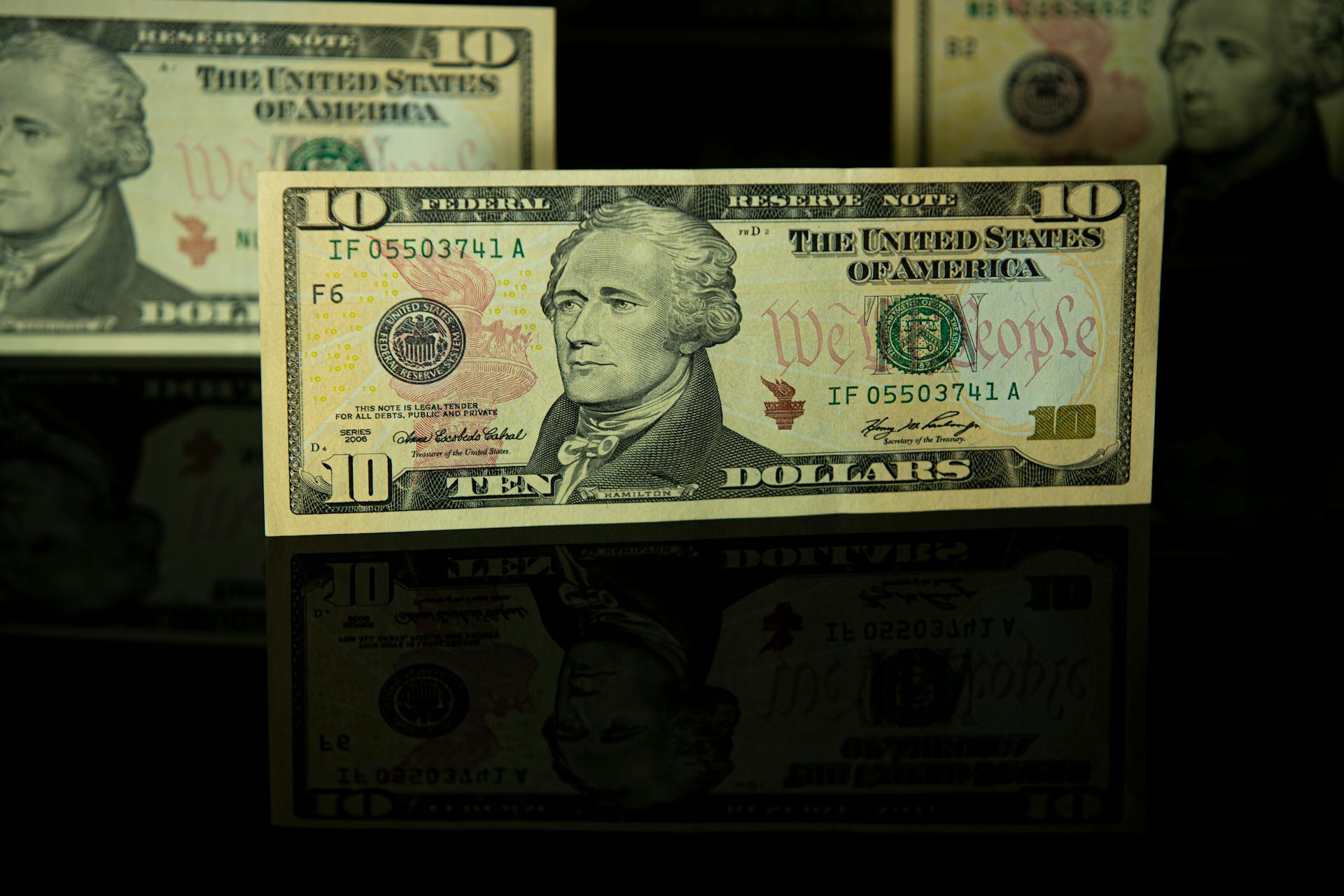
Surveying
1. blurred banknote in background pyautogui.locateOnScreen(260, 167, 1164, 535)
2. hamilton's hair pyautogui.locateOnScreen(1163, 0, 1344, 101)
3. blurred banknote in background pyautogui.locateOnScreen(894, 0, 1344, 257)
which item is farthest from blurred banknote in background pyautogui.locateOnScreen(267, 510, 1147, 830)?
hamilton's hair pyautogui.locateOnScreen(1163, 0, 1344, 101)

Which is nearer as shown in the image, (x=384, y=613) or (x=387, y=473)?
(x=384, y=613)

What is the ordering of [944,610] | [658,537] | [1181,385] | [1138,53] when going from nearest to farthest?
[944,610] → [658,537] → [1181,385] → [1138,53]

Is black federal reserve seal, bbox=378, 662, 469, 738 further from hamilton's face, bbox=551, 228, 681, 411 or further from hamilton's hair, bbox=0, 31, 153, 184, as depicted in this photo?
hamilton's hair, bbox=0, 31, 153, 184

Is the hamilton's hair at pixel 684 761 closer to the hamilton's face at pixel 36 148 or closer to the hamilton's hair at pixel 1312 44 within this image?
the hamilton's face at pixel 36 148

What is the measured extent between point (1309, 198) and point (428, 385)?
4.89 feet

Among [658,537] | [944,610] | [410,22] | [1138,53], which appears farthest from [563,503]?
[1138,53]

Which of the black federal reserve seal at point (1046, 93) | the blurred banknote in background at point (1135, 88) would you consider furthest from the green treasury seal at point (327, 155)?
the black federal reserve seal at point (1046, 93)

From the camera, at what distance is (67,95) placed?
1.64 m

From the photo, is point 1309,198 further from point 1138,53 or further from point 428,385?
point 428,385

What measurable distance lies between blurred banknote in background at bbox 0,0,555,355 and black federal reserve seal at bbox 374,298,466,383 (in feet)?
1.82

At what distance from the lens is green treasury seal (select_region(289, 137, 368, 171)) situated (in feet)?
5.57
